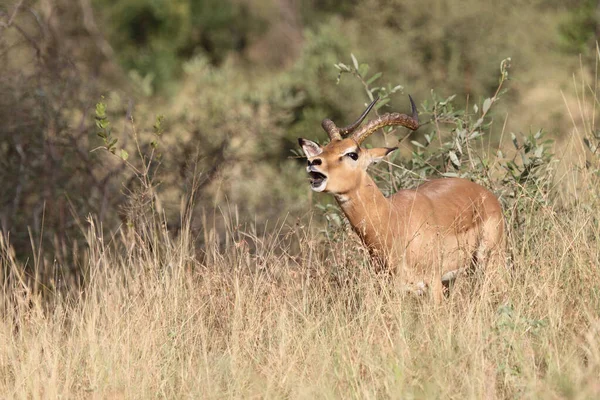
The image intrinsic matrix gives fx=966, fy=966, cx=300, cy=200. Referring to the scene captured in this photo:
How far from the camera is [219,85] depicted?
1794 centimetres

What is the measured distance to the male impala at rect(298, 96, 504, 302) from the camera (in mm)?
5973

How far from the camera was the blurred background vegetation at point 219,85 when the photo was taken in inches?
357

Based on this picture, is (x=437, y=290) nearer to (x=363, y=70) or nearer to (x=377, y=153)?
(x=377, y=153)

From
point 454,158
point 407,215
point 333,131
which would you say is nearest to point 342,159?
point 333,131

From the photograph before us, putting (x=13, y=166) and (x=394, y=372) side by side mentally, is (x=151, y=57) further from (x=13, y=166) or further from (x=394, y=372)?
(x=394, y=372)

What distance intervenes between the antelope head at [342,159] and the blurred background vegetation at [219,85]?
91cm

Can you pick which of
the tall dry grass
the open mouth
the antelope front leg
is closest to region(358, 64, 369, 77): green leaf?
the open mouth

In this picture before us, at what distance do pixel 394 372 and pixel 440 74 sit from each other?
47.5 feet

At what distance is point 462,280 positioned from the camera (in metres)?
5.59

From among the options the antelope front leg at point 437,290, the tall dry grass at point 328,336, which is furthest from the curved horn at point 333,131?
the antelope front leg at point 437,290

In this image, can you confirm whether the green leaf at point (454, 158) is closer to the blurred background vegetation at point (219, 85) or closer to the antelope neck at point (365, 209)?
the blurred background vegetation at point (219, 85)

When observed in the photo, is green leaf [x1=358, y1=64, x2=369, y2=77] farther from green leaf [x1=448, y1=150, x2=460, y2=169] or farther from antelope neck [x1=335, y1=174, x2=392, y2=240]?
antelope neck [x1=335, y1=174, x2=392, y2=240]

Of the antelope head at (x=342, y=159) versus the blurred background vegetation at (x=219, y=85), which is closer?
the antelope head at (x=342, y=159)

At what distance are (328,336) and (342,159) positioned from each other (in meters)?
1.49
